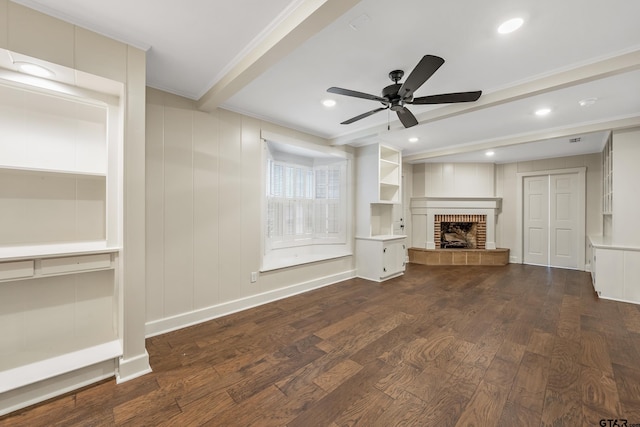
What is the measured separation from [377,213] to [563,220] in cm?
413

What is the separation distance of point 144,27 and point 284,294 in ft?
10.3

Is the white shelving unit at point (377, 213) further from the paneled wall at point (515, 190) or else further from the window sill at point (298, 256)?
the paneled wall at point (515, 190)

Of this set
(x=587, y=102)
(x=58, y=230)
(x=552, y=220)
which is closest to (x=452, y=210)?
(x=552, y=220)

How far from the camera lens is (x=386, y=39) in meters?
1.88

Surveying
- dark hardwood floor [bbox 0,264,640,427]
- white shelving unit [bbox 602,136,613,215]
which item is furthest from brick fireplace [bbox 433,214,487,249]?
dark hardwood floor [bbox 0,264,640,427]

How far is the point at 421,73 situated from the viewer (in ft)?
5.90

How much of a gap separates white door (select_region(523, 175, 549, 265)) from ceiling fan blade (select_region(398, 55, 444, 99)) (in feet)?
18.4

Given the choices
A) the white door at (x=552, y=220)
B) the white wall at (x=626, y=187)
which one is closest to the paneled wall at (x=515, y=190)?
the white door at (x=552, y=220)

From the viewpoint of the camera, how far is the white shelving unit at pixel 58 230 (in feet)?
5.80

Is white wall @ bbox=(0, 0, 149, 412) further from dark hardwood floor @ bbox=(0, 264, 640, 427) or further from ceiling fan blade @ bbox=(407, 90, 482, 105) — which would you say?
ceiling fan blade @ bbox=(407, 90, 482, 105)

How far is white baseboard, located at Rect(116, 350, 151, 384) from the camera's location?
1.86 meters

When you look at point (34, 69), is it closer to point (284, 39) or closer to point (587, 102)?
point (284, 39)

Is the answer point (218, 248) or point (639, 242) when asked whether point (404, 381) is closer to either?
point (218, 248)

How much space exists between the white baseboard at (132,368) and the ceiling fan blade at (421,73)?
2.83 metres
